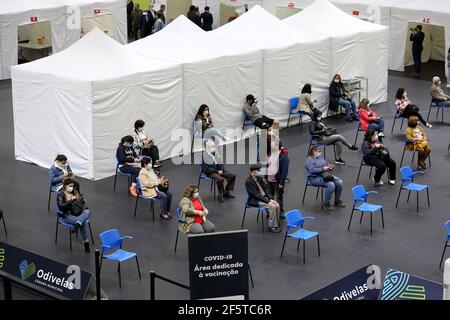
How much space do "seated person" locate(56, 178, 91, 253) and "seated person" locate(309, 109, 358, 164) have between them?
5.63 meters

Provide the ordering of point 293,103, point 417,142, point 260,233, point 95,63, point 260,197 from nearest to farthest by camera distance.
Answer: point 260,197, point 260,233, point 95,63, point 417,142, point 293,103

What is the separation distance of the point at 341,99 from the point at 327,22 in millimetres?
1853

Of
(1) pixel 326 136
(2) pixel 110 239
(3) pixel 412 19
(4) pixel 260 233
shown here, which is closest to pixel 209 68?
(1) pixel 326 136

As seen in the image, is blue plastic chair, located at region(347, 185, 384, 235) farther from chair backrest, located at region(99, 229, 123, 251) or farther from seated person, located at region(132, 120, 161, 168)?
chair backrest, located at region(99, 229, 123, 251)

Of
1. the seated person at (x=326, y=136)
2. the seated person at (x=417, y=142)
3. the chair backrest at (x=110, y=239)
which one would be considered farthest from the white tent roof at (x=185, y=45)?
the chair backrest at (x=110, y=239)

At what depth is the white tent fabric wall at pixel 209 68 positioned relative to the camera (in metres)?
18.0

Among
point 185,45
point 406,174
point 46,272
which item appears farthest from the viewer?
point 185,45

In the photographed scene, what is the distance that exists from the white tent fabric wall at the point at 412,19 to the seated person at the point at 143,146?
35.9ft

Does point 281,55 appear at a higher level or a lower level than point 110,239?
higher

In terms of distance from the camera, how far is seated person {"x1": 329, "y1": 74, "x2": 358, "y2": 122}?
20.6 metres

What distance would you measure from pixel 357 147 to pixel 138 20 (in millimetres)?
13180

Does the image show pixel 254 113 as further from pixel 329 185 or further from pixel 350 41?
pixel 329 185

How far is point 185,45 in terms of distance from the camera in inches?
725
